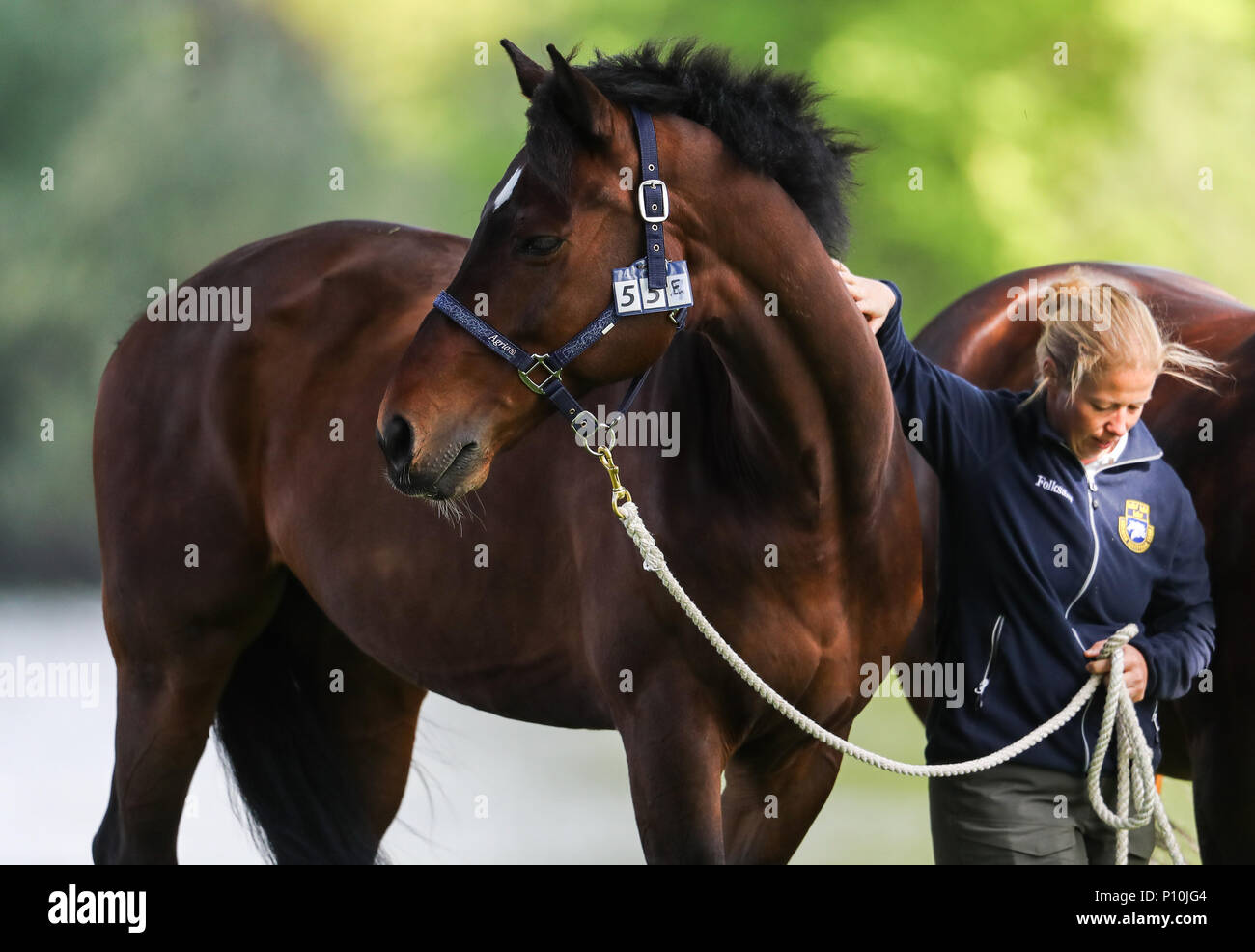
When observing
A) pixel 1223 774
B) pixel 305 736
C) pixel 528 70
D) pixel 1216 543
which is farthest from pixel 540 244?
pixel 305 736

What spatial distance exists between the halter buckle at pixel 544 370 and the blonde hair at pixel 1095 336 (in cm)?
64

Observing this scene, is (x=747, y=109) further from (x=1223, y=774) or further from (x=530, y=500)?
(x=1223, y=774)

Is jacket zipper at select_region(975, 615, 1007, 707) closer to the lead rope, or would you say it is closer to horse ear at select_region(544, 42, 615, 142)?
the lead rope

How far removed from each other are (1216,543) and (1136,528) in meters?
0.32

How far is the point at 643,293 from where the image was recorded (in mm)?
1429

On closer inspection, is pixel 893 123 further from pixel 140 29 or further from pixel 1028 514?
pixel 1028 514

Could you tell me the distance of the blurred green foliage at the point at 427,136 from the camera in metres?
4.56

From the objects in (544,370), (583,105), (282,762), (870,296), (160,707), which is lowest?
(282,762)

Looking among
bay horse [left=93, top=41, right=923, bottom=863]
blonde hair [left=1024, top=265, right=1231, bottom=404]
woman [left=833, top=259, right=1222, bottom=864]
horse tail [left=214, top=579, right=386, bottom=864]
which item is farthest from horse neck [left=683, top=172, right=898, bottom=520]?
horse tail [left=214, top=579, right=386, bottom=864]

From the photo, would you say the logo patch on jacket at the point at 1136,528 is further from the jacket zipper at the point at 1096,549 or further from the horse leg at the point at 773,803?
the horse leg at the point at 773,803

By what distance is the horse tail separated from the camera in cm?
247

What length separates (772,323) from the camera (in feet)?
4.99

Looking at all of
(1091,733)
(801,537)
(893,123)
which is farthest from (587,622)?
(893,123)

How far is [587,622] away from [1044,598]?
1.89ft
